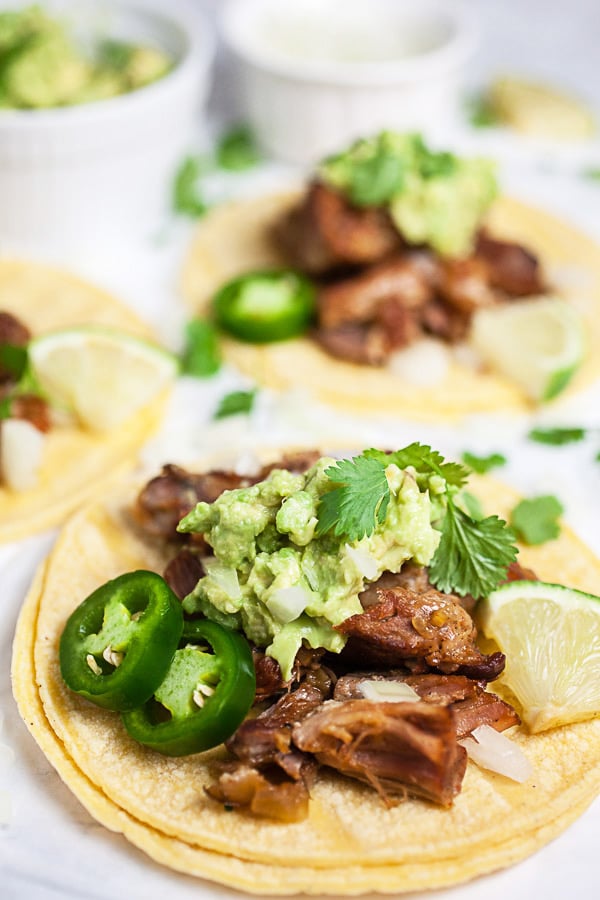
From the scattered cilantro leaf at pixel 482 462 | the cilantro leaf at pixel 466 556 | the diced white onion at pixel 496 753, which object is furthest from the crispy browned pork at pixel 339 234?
the diced white onion at pixel 496 753

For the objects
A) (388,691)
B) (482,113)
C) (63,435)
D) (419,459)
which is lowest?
(63,435)

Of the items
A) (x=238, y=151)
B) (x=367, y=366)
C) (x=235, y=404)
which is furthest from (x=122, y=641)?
(x=238, y=151)

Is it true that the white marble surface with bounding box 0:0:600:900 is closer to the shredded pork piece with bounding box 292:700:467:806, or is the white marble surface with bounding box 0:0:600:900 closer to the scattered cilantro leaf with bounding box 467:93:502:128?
the scattered cilantro leaf with bounding box 467:93:502:128

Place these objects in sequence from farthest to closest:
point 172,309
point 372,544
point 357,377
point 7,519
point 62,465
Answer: point 172,309 < point 357,377 < point 62,465 < point 7,519 < point 372,544

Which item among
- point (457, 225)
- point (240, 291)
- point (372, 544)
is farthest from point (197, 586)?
point (457, 225)

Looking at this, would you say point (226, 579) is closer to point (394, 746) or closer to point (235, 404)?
point (394, 746)

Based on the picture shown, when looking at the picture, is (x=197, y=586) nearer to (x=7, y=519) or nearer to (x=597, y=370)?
(x=7, y=519)
